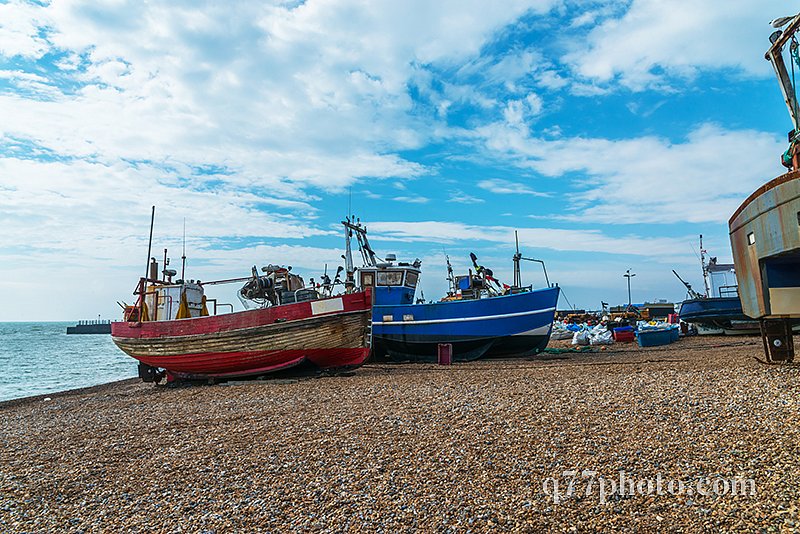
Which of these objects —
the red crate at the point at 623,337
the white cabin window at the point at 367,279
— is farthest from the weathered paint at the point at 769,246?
the red crate at the point at 623,337

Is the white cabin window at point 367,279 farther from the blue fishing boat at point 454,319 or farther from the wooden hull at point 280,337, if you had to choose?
the wooden hull at point 280,337

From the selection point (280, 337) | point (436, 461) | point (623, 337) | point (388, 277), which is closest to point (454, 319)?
point (388, 277)

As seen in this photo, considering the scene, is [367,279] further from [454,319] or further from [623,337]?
[623,337]

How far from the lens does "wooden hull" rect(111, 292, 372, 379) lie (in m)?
13.5

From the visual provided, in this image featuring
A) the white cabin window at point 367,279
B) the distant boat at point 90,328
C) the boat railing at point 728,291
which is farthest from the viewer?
the distant boat at point 90,328

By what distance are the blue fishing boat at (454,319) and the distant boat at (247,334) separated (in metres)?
3.26

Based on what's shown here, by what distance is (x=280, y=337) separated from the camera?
13617 mm

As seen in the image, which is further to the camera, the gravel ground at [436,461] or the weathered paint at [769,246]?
the weathered paint at [769,246]

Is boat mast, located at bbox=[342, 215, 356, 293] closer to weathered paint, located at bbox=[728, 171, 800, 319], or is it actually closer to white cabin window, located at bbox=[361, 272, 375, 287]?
white cabin window, located at bbox=[361, 272, 375, 287]

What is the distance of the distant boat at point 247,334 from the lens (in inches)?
534

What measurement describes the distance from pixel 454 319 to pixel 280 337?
19.5 ft

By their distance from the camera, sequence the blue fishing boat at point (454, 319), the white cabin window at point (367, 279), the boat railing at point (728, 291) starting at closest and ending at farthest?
the blue fishing boat at point (454, 319) → the white cabin window at point (367, 279) → the boat railing at point (728, 291)

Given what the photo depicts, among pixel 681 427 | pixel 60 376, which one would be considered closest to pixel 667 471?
pixel 681 427

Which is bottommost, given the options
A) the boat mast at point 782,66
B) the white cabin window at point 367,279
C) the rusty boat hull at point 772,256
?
the rusty boat hull at point 772,256
